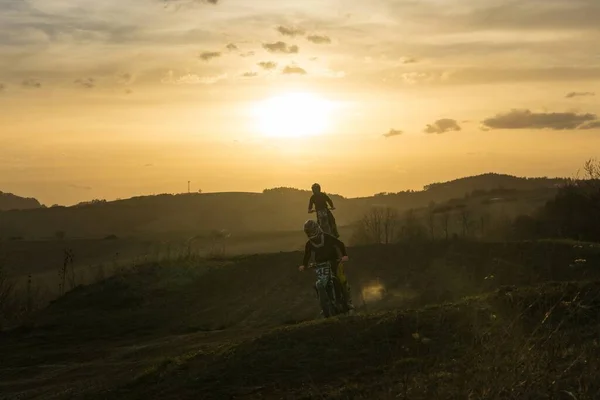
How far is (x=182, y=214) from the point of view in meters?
157

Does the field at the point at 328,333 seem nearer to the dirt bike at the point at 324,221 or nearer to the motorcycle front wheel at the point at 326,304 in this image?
the motorcycle front wheel at the point at 326,304

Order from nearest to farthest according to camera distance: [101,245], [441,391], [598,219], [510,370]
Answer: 1. [510,370]
2. [441,391]
3. [598,219]
4. [101,245]

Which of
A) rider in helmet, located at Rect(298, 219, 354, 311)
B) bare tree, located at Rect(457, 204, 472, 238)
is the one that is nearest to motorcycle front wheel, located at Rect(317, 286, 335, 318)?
rider in helmet, located at Rect(298, 219, 354, 311)

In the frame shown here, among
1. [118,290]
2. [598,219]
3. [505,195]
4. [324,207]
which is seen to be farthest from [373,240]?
[505,195]

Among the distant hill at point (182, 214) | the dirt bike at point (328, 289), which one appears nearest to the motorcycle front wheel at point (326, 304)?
the dirt bike at point (328, 289)

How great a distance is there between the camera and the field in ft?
28.6

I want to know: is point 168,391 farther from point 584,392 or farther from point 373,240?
point 373,240

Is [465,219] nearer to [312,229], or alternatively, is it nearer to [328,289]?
[328,289]

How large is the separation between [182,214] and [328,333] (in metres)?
146

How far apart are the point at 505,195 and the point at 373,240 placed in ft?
207

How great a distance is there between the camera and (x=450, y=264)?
96.7ft

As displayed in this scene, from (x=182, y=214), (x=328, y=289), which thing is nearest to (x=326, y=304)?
(x=328, y=289)

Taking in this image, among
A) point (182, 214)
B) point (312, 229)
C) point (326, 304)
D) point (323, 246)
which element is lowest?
point (326, 304)

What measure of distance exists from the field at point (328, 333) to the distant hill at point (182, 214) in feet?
359
